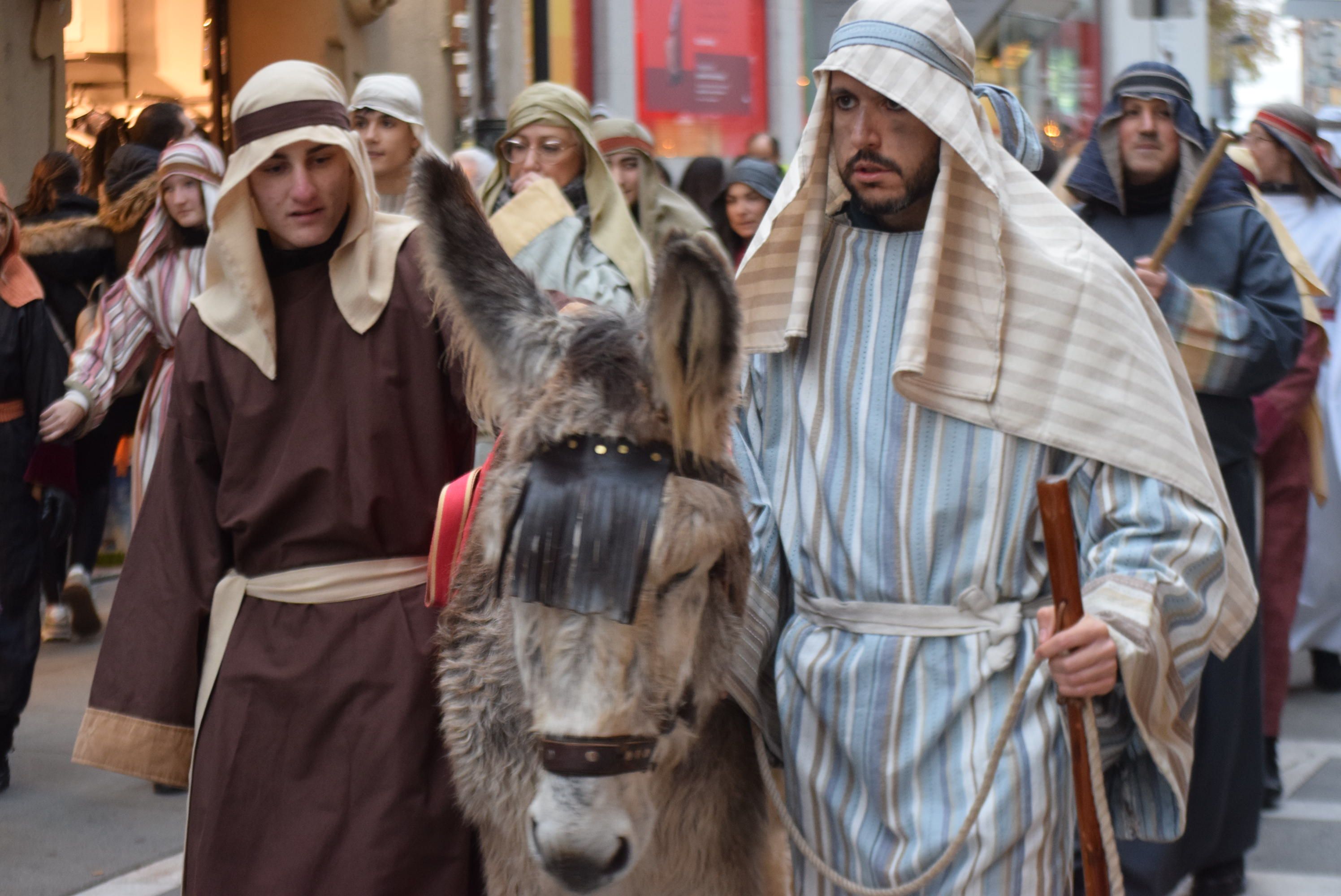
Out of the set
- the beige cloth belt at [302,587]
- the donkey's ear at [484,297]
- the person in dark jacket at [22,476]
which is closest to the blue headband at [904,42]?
the donkey's ear at [484,297]

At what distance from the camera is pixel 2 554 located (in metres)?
6.28

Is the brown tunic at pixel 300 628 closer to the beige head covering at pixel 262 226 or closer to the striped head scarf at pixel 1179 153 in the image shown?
the beige head covering at pixel 262 226

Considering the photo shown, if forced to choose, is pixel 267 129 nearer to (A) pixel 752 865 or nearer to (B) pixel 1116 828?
(A) pixel 752 865

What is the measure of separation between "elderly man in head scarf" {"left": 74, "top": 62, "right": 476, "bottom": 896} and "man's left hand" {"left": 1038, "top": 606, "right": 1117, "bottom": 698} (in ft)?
4.42

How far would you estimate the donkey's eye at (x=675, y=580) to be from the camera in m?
2.45

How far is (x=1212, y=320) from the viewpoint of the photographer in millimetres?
4359

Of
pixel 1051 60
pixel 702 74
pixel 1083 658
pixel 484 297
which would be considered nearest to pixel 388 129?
pixel 484 297

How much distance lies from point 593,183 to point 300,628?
2.63 m

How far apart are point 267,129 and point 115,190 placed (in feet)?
16.4

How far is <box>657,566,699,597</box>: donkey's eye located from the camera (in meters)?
2.45

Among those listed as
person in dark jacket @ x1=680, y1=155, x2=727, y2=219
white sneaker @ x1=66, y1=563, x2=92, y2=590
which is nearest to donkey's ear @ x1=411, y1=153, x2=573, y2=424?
person in dark jacket @ x1=680, y1=155, x2=727, y2=219

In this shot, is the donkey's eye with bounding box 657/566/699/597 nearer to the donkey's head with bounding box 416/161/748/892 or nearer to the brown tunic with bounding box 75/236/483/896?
the donkey's head with bounding box 416/161/748/892

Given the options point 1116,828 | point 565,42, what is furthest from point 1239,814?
point 565,42

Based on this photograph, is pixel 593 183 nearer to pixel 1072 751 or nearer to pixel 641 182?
pixel 641 182
